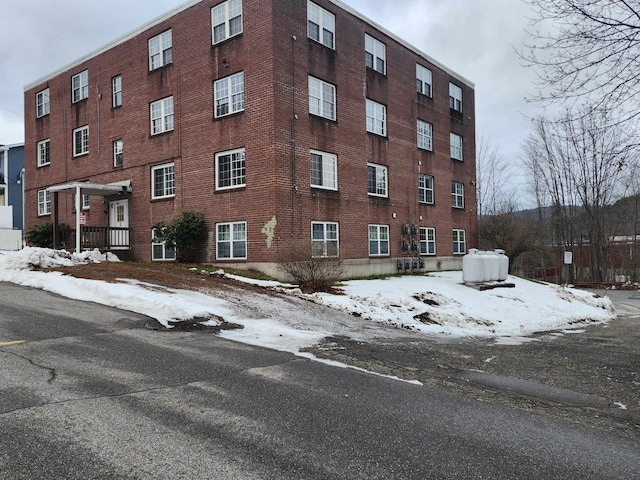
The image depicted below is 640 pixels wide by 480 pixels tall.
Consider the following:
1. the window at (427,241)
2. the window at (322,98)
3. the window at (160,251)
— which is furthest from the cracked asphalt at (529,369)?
the window at (427,241)

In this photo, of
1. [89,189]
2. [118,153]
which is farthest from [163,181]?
[118,153]

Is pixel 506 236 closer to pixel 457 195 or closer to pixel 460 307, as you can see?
pixel 457 195

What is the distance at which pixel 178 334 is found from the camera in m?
8.42

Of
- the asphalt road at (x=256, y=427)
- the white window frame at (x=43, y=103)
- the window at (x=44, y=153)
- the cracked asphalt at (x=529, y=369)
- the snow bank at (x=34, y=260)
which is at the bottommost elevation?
the cracked asphalt at (x=529, y=369)

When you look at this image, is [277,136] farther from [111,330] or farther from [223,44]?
[111,330]

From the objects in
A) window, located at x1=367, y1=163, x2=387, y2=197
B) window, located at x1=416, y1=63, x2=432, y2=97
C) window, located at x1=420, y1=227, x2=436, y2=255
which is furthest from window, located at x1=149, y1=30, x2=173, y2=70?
window, located at x1=420, y1=227, x2=436, y2=255

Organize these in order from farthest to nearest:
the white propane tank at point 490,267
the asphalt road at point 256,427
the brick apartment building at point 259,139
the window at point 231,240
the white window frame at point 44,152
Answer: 1. the white window frame at point 44,152
2. the white propane tank at point 490,267
3. the window at point 231,240
4. the brick apartment building at point 259,139
5. the asphalt road at point 256,427

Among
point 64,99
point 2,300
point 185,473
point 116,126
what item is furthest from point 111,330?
point 64,99

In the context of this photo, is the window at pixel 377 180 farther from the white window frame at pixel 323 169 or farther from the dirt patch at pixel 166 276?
the dirt patch at pixel 166 276

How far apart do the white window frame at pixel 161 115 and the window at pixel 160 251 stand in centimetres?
449

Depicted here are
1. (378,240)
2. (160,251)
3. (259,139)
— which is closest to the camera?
(259,139)

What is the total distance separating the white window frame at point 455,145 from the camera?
2821 cm

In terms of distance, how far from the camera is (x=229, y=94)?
18438mm

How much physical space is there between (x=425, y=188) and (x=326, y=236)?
28.8ft
